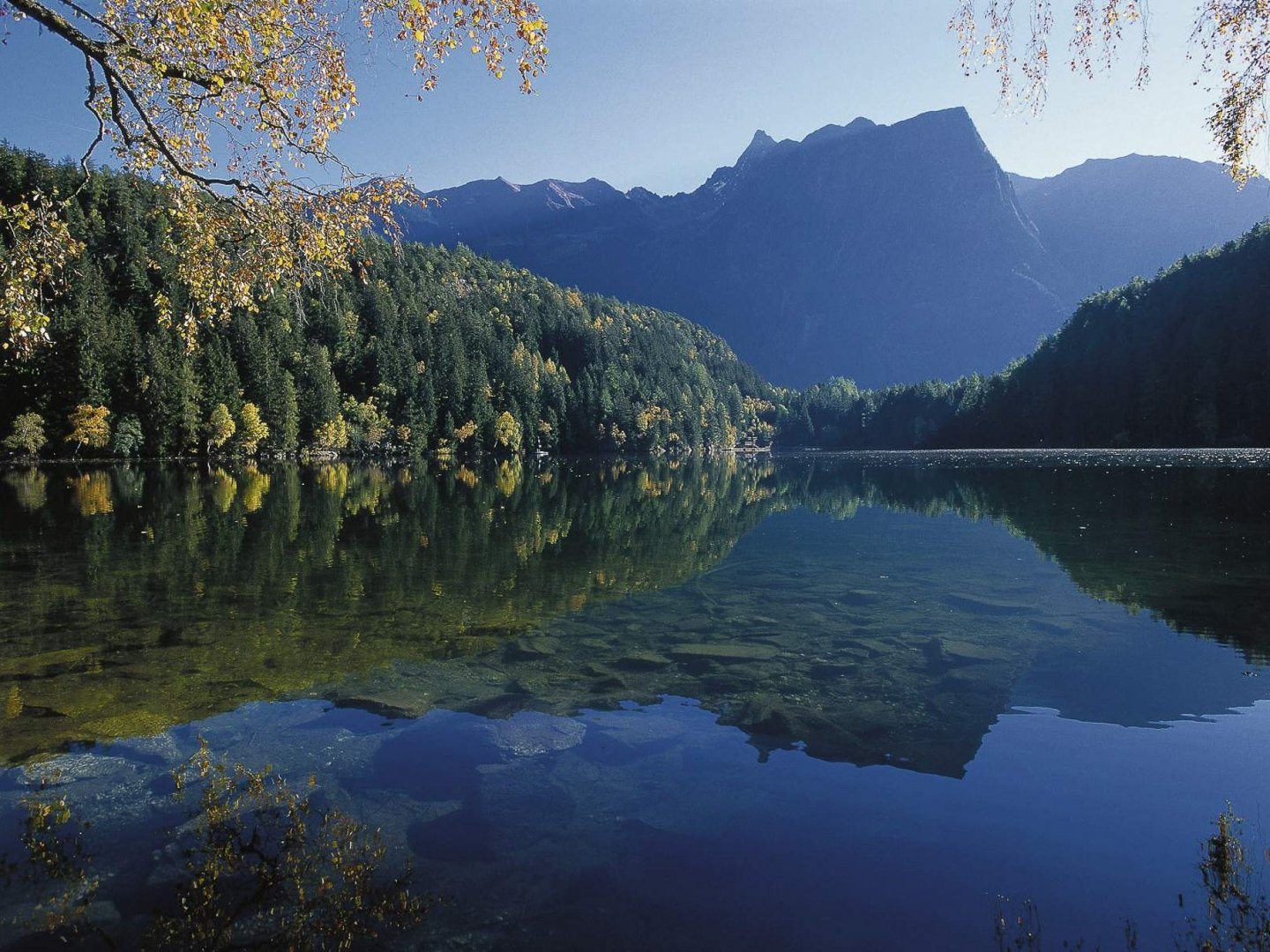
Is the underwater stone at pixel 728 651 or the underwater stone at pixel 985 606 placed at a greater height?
the underwater stone at pixel 985 606

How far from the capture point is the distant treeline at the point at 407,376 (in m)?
107

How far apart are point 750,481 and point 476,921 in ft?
242

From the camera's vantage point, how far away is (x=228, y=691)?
11359mm

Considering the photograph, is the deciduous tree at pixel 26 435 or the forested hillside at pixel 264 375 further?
the forested hillside at pixel 264 375

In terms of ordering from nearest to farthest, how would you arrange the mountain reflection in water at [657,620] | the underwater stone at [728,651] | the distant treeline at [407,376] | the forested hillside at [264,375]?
the mountain reflection in water at [657,620] < the underwater stone at [728,651] < the forested hillside at [264,375] < the distant treeline at [407,376]

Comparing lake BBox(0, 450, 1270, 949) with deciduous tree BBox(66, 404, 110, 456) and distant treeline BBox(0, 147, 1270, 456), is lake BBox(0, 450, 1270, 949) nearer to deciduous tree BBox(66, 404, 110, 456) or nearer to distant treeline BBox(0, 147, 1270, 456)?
distant treeline BBox(0, 147, 1270, 456)

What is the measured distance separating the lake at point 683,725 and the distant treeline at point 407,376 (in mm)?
81283

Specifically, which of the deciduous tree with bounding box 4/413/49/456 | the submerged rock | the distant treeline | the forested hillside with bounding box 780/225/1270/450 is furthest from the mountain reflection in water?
the forested hillside with bounding box 780/225/1270/450

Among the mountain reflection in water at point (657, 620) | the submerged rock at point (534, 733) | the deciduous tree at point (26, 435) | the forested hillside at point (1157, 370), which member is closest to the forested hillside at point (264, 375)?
the deciduous tree at point (26, 435)

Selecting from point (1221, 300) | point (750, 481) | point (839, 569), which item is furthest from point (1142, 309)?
point (839, 569)

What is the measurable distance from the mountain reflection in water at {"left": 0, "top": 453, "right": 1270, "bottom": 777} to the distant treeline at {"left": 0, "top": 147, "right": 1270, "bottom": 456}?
240 ft

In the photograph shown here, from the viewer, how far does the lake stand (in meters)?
6.32

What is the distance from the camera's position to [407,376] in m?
160

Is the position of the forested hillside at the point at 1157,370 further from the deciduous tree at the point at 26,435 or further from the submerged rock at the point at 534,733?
the deciduous tree at the point at 26,435
